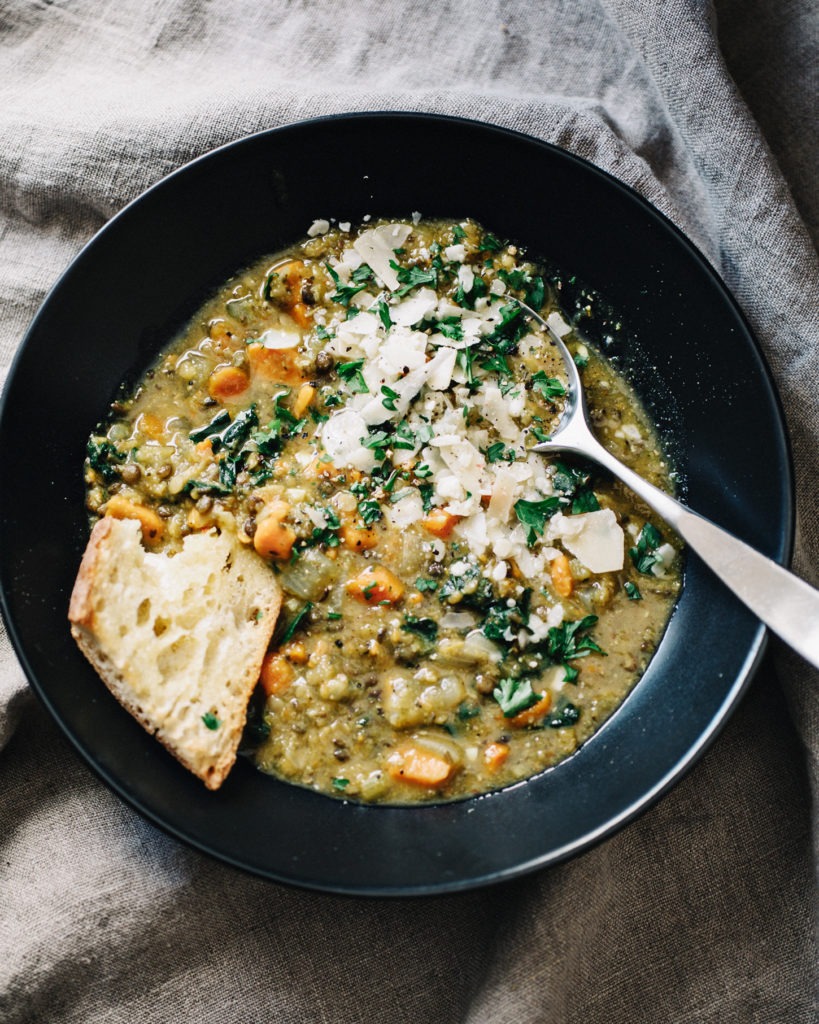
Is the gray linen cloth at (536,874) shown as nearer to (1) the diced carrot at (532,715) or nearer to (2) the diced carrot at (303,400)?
(1) the diced carrot at (532,715)

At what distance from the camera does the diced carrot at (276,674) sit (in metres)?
3.93

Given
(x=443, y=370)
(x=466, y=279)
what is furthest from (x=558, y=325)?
(x=443, y=370)

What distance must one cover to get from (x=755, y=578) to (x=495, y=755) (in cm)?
126

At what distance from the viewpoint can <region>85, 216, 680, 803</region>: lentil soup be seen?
3.92 metres

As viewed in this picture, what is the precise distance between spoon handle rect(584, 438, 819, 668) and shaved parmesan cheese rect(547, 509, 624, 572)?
20cm

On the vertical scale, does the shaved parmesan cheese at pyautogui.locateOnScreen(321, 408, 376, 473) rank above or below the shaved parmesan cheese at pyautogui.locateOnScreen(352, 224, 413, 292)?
below

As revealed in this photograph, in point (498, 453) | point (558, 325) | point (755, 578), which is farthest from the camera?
point (558, 325)

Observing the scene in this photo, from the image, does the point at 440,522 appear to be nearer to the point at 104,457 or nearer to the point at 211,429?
the point at 211,429

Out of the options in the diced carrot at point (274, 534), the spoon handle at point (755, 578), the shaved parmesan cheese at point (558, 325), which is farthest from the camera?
the shaved parmesan cheese at point (558, 325)

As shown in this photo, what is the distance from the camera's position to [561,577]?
13.1ft

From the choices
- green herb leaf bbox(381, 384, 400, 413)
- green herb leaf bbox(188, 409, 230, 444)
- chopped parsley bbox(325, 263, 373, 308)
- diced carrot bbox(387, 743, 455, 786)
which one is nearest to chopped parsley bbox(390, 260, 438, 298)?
chopped parsley bbox(325, 263, 373, 308)

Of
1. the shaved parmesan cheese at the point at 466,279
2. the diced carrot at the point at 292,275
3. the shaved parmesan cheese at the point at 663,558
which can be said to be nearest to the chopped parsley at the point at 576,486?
the shaved parmesan cheese at the point at 663,558

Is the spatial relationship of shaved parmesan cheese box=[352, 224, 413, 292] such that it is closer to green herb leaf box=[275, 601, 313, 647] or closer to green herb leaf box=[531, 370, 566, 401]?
green herb leaf box=[531, 370, 566, 401]

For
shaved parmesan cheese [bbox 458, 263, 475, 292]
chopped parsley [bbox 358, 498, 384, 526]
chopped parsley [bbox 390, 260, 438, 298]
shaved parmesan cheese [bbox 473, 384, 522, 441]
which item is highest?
shaved parmesan cheese [bbox 458, 263, 475, 292]
